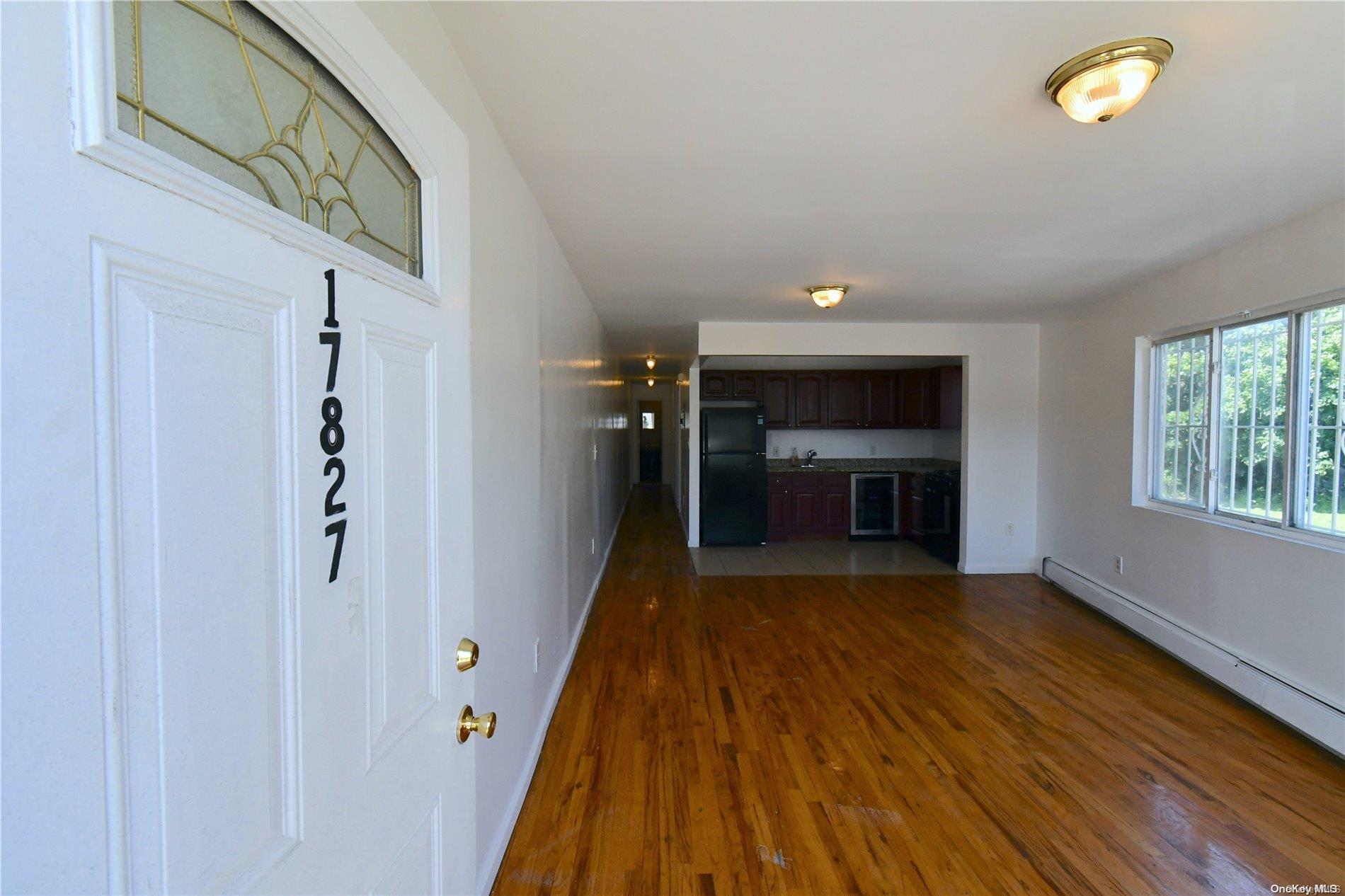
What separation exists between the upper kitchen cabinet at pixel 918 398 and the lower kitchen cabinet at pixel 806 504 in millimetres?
1076

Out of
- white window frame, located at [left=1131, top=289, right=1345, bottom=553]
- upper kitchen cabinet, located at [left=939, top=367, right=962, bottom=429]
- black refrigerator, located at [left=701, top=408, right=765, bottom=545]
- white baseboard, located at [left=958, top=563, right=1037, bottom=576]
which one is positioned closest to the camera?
white window frame, located at [left=1131, top=289, right=1345, bottom=553]

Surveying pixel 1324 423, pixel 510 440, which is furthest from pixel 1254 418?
pixel 510 440

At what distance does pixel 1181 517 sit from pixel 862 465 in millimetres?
4145

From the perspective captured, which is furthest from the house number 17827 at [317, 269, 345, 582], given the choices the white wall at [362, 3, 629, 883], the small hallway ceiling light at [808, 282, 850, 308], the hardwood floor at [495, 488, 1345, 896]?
the small hallway ceiling light at [808, 282, 850, 308]

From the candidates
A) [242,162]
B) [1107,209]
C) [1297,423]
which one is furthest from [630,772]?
[1297,423]

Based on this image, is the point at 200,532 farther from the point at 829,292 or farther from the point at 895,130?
the point at 829,292

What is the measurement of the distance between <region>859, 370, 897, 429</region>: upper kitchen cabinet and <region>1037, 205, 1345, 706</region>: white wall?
216 centimetres

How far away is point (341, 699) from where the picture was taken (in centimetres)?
73

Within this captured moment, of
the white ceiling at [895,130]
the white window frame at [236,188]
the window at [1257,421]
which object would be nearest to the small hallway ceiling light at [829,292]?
the white ceiling at [895,130]

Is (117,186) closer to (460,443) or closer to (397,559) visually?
(397,559)

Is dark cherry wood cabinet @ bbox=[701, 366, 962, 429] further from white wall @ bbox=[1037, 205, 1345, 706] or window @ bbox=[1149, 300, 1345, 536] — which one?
window @ bbox=[1149, 300, 1345, 536]

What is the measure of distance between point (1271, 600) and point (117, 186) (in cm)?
442

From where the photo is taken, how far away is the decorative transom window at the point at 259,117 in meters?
0.54

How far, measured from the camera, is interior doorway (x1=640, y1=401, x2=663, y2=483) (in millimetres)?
13164
